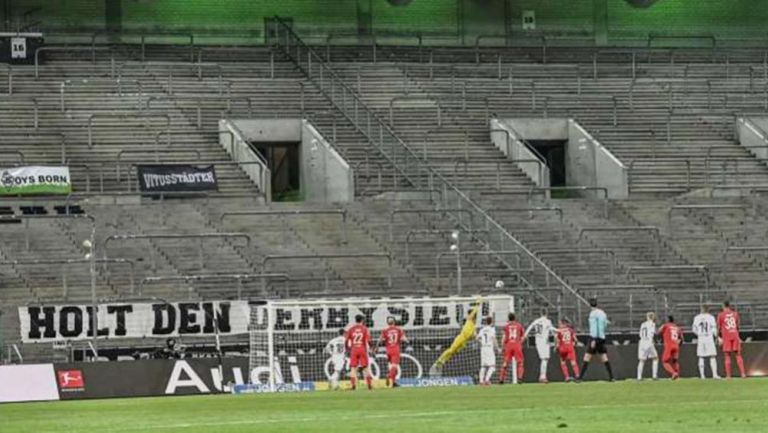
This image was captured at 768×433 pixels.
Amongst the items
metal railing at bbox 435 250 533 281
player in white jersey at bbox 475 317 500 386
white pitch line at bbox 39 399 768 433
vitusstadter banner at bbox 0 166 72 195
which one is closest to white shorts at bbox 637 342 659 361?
player in white jersey at bbox 475 317 500 386

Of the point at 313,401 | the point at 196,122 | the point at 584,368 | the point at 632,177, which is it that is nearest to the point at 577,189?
the point at 632,177

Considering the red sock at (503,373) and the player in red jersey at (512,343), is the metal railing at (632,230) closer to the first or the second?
the red sock at (503,373)

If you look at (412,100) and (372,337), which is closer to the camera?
(372,337)

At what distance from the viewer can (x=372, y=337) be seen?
169 ft

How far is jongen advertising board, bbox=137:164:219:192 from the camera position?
62625 millimetres

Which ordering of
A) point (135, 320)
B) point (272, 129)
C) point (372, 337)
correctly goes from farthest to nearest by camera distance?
point (272, 129) < point (372, 337) < point (135, 320)

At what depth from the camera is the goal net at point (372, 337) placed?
162 ft

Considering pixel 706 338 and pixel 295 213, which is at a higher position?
→ pixel 295 213

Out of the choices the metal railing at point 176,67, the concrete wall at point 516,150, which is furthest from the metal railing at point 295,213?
the metal railing at point 176,67

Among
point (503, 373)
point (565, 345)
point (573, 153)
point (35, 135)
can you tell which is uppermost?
point (35, 135)

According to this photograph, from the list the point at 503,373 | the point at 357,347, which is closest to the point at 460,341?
the point at 503,373

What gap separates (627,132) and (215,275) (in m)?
20.5

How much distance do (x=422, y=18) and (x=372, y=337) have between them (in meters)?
29.0

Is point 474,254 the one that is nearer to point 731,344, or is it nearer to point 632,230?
point 632,230
